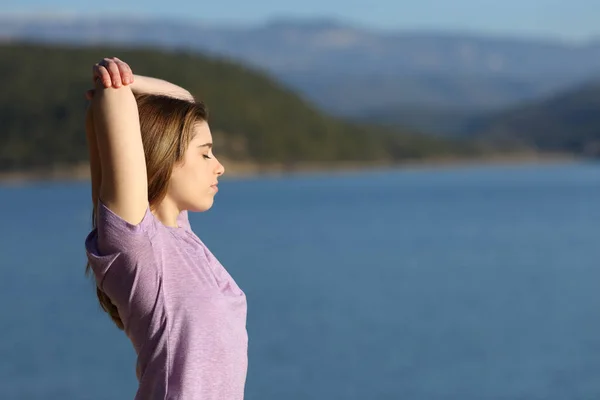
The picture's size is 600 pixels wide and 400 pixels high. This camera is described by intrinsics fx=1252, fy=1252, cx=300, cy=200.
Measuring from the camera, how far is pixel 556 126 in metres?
148

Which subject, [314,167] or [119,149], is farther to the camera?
[314,167]

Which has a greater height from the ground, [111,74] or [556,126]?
[556,126]

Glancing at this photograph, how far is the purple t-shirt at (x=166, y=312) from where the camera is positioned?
1.72 metres

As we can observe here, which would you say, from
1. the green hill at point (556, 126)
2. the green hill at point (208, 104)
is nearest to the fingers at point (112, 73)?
the green hill at point (208, 104)

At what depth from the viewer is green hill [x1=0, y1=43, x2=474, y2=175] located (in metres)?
90.6

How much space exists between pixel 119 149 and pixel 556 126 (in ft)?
490

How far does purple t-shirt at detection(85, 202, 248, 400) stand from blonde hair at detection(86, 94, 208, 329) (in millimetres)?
89

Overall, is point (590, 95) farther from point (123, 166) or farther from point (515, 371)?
point (123, 166)

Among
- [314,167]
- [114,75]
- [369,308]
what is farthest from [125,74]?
[314,167]

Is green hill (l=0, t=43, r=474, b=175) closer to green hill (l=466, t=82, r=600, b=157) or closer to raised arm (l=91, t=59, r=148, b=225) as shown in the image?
green hill (l=466, t=82, r=600, b=157)

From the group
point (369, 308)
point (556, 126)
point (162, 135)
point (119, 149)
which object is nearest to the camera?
point (119, 149)

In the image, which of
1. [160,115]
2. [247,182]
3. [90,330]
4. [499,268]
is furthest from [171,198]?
[247,182]

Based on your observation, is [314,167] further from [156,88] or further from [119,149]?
[119,149]

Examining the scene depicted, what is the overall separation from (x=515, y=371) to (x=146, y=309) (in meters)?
16.7
